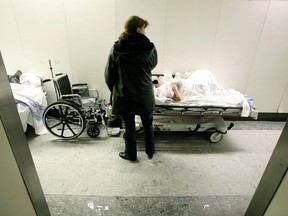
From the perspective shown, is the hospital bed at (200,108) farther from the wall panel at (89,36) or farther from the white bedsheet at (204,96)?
the wall panel at (89,36)

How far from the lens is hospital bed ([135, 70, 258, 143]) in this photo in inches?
92.7

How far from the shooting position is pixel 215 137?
260cm

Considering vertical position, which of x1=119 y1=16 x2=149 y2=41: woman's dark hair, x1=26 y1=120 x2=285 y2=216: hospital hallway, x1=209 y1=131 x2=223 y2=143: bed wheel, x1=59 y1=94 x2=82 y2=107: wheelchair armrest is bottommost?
x1=26 y1=120 x2=285 y2=216: hospital hallway

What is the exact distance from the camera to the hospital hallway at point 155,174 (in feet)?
5.54

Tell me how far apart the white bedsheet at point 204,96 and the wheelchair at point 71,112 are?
0.88m

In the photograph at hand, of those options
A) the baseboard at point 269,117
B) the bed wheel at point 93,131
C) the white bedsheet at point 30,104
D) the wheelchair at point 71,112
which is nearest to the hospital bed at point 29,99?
the white bedsheet at point 30,104

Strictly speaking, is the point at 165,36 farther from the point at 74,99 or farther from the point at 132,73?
the point at 74,99

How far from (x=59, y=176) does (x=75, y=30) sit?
190 cm

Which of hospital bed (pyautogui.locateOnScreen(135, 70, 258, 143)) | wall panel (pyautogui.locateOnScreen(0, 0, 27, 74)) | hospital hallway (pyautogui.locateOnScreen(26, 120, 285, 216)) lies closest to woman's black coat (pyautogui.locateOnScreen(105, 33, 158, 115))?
hospital bed (pyautogui.locateOnScreen(135, 70, 258, 143))

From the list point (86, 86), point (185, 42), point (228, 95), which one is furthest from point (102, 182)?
point (185, 42)

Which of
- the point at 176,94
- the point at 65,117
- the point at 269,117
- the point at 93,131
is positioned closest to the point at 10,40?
the point at 65,117

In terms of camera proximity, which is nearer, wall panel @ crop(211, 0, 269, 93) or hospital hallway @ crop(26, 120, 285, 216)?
hospital hallway @ crop(26, 120, 285, 216)

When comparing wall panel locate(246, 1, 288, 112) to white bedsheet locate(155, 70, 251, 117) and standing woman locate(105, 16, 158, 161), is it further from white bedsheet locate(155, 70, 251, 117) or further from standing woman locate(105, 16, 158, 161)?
standing woman locate(105, 16, 158, 161)

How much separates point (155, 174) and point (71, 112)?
1.35m
